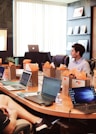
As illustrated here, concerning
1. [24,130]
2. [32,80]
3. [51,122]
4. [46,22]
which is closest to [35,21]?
[46,22]

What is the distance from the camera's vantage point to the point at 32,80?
3.19 metres

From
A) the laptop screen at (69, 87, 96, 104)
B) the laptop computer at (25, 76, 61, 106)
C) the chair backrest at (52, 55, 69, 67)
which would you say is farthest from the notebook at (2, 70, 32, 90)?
the chair backrest at (52, 55, 69, 67)

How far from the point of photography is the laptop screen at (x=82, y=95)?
2.10 metres

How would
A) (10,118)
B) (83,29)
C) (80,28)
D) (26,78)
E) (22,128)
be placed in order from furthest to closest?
(80,28), (83,29), (26,78), (10,118), (22,128)

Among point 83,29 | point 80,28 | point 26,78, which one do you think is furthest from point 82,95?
point 80,28

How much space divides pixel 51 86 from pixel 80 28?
480cm

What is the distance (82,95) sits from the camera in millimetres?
2127

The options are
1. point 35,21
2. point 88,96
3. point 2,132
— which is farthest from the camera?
point 35,21

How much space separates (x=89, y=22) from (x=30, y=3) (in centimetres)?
178

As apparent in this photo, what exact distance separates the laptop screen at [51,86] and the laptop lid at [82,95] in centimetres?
32

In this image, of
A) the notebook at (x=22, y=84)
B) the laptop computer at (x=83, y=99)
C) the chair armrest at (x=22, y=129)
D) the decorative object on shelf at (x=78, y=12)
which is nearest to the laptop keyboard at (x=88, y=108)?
the laptop computer at (x=83, y=99)

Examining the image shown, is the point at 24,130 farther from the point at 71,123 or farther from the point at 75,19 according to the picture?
the point at 75,19

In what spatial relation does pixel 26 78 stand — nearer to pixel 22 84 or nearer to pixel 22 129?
pixel 22 84

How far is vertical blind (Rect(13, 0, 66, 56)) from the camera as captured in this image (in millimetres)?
6975
